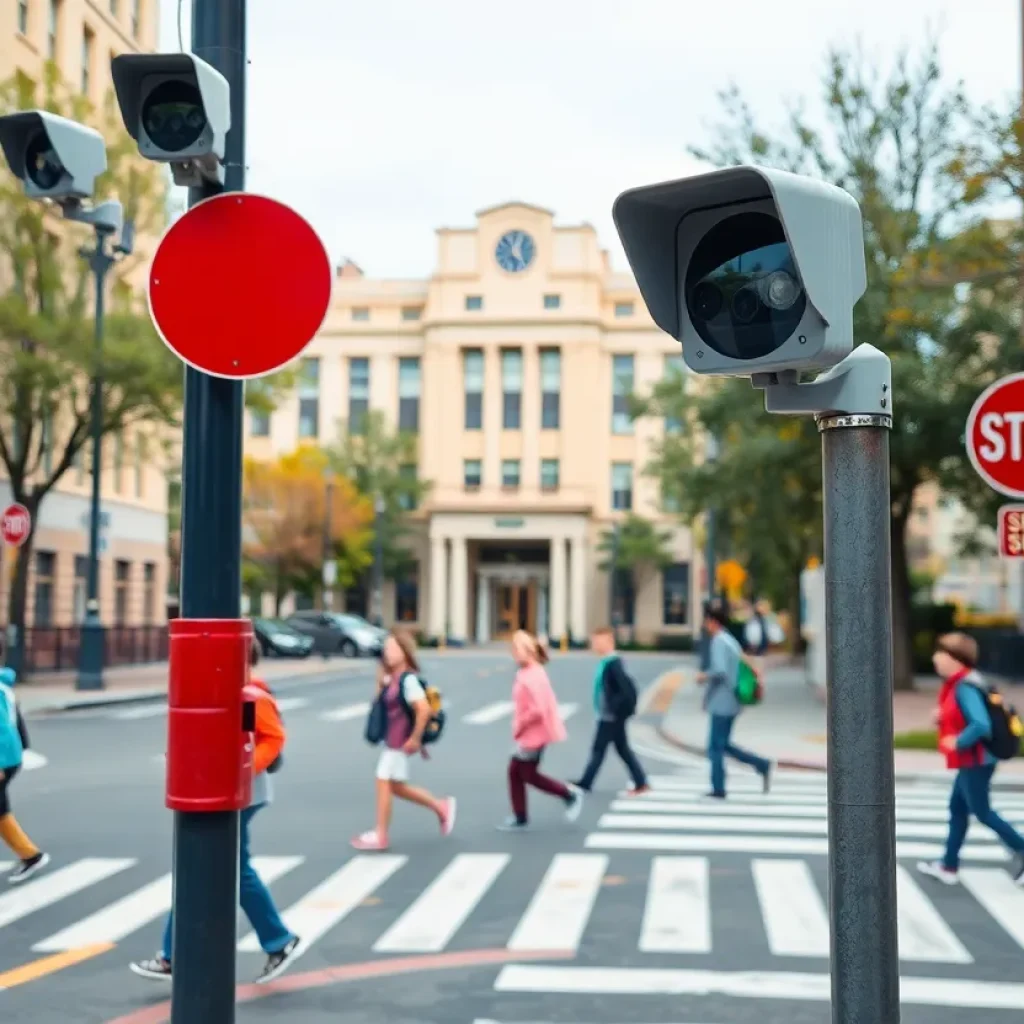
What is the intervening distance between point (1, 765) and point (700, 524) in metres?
51.7

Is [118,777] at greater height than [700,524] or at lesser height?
lesser

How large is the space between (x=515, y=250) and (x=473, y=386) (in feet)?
24.6

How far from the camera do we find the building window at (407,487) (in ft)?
246

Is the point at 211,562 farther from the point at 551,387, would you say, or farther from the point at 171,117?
the point at 551,387

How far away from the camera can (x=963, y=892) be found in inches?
371

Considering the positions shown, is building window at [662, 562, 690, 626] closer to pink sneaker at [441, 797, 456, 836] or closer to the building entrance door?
the building entrance door

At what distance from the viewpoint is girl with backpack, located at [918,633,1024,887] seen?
30.5 ft

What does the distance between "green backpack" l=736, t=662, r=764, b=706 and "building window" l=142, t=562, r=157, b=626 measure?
34373mm

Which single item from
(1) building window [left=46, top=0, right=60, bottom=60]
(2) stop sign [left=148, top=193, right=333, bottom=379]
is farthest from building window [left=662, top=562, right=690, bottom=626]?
(2) stop sign [left=148, top=193, right=333, bottom=379]

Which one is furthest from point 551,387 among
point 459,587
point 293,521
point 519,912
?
point 519,912

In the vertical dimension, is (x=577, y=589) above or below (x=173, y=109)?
below

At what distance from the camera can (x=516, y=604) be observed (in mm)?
79000

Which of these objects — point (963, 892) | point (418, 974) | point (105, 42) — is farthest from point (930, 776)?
point (105, 42)

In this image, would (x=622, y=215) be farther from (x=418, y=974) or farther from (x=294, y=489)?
(x=294, y=489)
